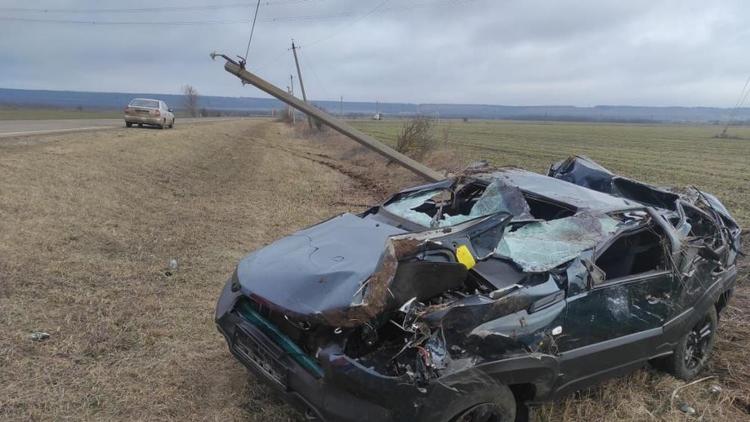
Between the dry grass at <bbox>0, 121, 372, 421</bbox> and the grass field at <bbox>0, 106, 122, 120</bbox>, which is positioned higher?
the grass field at <bbox>0, 106, 122, 120</bbox>

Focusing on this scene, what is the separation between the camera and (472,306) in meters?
2.71

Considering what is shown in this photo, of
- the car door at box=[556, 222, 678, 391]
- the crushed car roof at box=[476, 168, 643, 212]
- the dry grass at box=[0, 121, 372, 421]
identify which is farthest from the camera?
the crushed car roof at box=[476, 168, 643, 212]

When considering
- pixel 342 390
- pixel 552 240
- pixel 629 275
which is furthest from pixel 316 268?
pixel 629 275

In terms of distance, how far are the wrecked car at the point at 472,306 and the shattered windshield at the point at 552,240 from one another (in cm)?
1

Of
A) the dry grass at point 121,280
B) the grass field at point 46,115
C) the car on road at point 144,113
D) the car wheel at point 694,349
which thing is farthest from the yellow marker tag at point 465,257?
the grass field at point 46,115

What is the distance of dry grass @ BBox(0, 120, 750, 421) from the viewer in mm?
3502

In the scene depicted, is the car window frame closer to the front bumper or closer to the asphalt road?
the front bumper

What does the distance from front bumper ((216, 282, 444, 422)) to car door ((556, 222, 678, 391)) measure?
1061 millimetres

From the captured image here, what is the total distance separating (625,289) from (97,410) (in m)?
3.49

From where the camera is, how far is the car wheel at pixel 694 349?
405cm

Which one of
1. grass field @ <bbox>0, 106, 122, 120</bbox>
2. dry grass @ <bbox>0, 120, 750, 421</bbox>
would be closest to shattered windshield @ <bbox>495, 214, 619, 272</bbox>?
dry grass @ <bbox>0, 120, 750, 421</bbox>

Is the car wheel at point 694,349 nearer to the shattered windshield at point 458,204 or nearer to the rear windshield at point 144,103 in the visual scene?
the shattered windshield at point 458,204

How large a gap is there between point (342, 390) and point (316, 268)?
0.78 m

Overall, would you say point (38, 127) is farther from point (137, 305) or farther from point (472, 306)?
point (472, 306)
